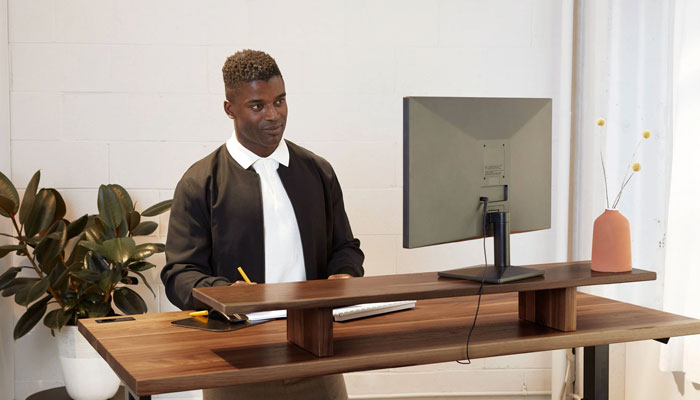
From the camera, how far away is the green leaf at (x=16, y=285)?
10.2 feet

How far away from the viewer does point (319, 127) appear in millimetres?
3514

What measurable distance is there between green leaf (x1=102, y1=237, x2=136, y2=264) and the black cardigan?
0.90 metres

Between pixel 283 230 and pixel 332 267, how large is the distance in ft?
0.60

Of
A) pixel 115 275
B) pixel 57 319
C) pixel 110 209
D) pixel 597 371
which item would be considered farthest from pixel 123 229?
pixel 597 371

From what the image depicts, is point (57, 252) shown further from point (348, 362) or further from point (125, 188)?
point (348, 362)

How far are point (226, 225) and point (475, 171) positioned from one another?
687 mm

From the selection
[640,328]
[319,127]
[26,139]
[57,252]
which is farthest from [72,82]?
[640,328]

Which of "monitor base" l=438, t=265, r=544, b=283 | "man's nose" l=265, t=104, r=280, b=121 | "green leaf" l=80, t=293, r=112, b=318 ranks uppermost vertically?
"man's nose" l=265, t=104, r=280, b=121

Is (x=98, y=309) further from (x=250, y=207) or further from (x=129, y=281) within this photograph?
(x=250, y=207)

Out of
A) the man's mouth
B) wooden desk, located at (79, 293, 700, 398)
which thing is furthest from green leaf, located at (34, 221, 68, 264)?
the man's mouth

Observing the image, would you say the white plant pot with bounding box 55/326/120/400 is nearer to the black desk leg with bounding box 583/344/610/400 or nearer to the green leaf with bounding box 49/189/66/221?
the green leaf with bounding box 49/189/66/221

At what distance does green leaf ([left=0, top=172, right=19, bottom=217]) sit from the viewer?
3115 mm

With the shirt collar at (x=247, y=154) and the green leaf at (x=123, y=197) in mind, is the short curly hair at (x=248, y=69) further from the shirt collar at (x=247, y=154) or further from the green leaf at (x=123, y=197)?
the green leaf at (x=123, y=197)

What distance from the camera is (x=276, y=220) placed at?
2.18 m
